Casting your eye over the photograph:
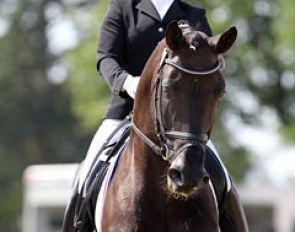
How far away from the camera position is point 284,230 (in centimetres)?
4025

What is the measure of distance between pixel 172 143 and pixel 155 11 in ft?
6.66

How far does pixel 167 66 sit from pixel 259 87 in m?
33.3

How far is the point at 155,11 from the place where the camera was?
33.7 feet

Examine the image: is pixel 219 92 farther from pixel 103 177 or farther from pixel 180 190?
pixel 103 177

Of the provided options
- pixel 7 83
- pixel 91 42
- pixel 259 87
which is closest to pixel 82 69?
pixel 91 42

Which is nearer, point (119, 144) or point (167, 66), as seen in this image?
point (167, 66)

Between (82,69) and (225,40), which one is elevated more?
(225,40)

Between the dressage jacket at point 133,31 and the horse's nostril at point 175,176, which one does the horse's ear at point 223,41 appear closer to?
the horse's nostril at point 175,176

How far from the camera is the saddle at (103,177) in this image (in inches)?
390

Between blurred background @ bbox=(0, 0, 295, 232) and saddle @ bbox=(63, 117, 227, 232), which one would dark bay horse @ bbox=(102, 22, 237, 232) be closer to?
saddle @ bbox=(63, 117, 227, 232)

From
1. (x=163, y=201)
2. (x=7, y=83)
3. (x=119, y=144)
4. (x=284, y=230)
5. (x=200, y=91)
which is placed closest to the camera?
(x=200, y=91)

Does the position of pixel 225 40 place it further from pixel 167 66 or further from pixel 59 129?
pixel 59 129

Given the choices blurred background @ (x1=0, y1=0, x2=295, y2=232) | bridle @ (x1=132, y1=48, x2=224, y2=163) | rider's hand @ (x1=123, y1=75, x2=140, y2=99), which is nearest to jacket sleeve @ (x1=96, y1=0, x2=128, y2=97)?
rider's hand @ (x1=123, y1=75, x2=140, y2=99)

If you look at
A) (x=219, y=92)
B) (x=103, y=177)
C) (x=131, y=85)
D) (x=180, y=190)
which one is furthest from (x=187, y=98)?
(x=103, y=177)
